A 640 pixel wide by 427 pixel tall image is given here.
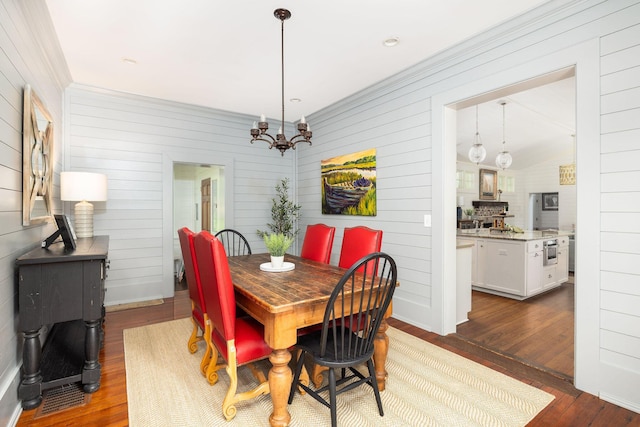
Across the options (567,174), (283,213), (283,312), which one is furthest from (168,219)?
(567,174)

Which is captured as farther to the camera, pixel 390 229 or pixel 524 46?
pixel 390 229

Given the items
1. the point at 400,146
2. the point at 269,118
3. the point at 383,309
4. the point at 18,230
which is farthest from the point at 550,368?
the point at 269,118

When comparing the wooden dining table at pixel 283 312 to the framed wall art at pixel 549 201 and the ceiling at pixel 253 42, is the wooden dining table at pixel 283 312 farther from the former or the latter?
the framed wall art at pixel 549 201

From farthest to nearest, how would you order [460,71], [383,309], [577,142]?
1. [460,71]
2. [577,142]
3. [383,309]

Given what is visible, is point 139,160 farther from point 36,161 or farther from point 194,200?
point 194,200

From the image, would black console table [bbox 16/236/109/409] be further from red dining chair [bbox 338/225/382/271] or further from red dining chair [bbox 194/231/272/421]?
red dining chair [bbox 338/225/382/271]

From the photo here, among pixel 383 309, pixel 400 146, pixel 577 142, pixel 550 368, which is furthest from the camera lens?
pixel 400 146

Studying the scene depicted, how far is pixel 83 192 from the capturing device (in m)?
3.28

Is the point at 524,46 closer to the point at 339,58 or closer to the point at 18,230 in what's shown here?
the point at 339,58

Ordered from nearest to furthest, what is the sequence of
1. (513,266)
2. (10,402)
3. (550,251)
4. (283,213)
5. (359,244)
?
(10,402) < (359,244) < (513,266) < (550,251) < (283,213)

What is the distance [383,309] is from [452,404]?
84 centimetres

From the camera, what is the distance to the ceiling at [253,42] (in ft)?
7.85

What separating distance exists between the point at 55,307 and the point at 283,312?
5.05 feet

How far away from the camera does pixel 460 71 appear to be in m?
3.01
